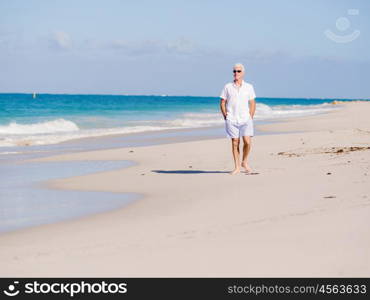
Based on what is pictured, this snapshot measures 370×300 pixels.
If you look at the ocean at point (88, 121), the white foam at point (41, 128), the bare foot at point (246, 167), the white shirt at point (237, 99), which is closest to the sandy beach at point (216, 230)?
the bare foot at point (246, 167)

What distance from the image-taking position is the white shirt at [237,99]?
9539mm

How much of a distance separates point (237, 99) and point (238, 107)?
14 centimetres

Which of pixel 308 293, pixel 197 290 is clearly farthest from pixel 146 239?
pixel 308 293

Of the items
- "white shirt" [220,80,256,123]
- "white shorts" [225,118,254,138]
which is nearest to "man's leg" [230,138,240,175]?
"white shorts" [225,118,254,138]

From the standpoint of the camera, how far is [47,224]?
20.5 ft

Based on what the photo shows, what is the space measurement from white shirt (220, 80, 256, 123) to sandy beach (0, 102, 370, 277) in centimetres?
93

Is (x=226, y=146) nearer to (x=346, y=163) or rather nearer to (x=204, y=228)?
(x=346, y=163)

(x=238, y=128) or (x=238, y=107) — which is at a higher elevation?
(x=238, y=107)

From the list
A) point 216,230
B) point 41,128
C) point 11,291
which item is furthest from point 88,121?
point 11,291

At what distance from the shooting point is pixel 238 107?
9.59m

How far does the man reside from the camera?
9.52 meters

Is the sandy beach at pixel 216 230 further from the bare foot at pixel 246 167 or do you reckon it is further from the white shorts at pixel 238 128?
the white shorts at pixel 238 128

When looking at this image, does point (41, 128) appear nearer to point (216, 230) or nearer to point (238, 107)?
point (238, 107)

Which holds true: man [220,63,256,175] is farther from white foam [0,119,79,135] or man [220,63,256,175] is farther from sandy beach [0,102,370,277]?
white foam [0,119,79,135]
